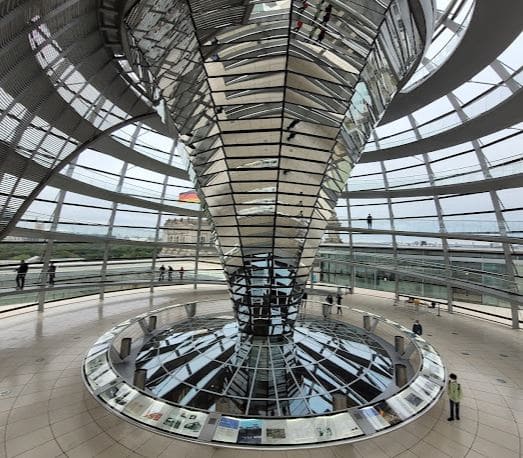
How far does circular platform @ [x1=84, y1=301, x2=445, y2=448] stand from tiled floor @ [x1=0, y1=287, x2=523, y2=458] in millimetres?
602

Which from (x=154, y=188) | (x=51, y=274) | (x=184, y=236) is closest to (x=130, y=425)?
(x=51, y=274)

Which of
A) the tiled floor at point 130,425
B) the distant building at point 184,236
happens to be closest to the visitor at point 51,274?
the tiled floor at point 130,425

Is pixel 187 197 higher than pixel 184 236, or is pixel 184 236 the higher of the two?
pixel 187 197

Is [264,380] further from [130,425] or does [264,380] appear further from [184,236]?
[184,236]

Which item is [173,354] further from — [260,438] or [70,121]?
[70,121]

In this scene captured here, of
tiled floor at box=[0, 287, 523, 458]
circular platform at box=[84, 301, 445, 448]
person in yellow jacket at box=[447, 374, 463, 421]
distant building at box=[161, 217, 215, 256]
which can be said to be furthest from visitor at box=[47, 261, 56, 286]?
person in yellow jacket at box=[447, 374, 463, 421]

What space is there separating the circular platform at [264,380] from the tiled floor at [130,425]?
1.97 feet

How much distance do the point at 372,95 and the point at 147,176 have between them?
23981mm

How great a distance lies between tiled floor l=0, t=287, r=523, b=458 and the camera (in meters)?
8.05

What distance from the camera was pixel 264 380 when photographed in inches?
447

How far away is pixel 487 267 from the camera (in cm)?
2481

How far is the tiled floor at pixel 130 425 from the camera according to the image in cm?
805

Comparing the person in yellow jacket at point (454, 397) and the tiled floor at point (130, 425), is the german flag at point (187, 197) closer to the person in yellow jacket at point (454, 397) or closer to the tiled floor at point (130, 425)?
the tiled floor at point (130, 425)

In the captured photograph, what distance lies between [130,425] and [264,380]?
4.41 meters
